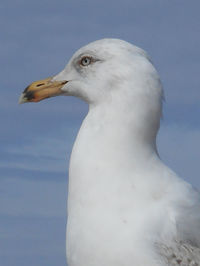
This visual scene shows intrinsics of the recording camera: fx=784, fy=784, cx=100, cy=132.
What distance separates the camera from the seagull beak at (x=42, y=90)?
8.79m

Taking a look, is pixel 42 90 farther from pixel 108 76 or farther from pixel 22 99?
pixel 108 76

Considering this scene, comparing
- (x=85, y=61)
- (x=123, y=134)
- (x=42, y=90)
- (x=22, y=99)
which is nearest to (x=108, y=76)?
(x=85, y=61)

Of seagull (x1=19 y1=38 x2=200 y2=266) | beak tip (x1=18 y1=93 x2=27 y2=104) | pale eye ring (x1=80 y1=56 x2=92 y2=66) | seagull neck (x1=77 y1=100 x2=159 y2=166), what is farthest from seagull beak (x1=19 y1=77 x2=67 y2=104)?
seagull neck (x1=77 y1=100 x2=159 y2=166)

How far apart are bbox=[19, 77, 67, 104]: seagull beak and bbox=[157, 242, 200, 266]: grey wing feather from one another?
2310mm

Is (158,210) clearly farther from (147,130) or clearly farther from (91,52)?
(91,52)

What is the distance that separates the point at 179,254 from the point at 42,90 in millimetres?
2539

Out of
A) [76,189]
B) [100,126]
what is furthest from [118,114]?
[76,189]

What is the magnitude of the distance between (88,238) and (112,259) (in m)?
0.33

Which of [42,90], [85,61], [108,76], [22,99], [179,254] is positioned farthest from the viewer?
[22,99]

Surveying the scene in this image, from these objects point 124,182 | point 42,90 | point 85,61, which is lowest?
point 124,182

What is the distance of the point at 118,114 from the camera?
7867 millimetres

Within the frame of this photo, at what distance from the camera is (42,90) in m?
8.83

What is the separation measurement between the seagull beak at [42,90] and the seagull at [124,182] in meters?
0.49

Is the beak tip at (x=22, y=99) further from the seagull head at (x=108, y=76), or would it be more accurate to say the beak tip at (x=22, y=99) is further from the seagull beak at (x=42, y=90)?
the seagull head at (x=108, y=76)
